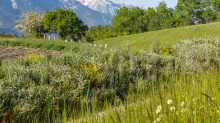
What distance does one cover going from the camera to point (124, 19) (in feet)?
129

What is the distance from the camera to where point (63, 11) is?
108 feet

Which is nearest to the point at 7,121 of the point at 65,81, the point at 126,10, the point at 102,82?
the point at 65,81

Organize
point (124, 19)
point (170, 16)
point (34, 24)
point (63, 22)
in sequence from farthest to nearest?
point (170, 16), point (124, 19), point (34, 24), point (63, 22)

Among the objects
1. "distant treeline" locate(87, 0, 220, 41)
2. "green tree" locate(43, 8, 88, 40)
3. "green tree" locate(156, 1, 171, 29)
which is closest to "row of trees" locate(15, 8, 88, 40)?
"green tree" locate(43, 8, 88, 40)

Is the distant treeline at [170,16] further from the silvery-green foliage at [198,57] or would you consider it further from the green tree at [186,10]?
the silvery-green foliage at [198,57]

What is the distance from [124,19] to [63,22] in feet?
55.0

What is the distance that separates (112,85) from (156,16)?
4340 cm

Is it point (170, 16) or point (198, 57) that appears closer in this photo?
point (198, 57)

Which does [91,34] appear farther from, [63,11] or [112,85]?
[112,85]

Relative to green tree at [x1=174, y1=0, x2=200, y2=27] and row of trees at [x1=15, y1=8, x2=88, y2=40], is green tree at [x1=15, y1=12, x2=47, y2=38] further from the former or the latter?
green tree at [x1=174, y1=0, x2=200, y2=27]

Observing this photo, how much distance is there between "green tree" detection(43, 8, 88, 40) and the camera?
31095 millimetres

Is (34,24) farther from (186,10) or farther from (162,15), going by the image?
(186,10)

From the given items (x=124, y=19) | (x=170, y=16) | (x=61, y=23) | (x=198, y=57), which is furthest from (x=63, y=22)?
(x=170, y=16)

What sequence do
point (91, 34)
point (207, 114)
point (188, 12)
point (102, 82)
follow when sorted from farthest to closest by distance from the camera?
point (91, 34)
point (188, 12)
point (102, 82)
point (207, 114)
